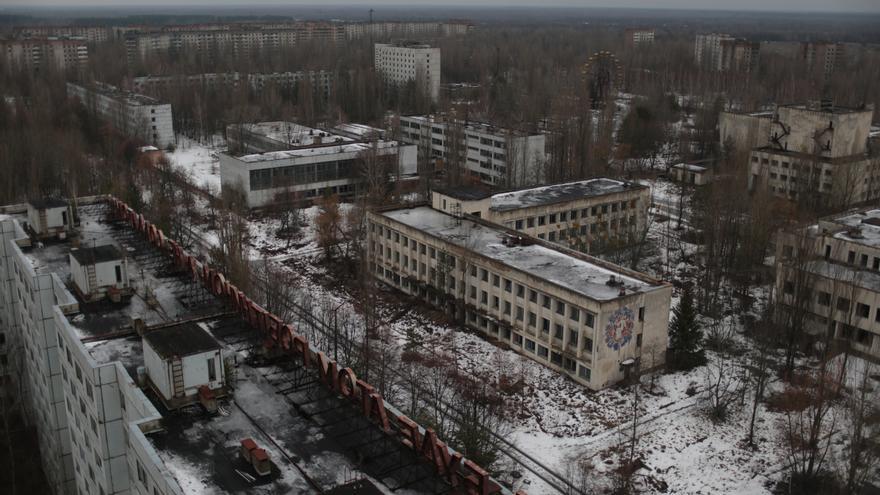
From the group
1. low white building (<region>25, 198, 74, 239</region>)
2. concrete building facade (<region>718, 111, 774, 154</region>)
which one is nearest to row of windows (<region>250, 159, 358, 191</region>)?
low white building (<region>25, 198, 74, 239</region>)

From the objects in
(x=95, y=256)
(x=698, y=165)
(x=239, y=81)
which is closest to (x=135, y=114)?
(x=239, y=81)

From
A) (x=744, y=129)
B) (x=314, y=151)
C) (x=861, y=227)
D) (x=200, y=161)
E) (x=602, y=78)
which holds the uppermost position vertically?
(x=602, y=78)

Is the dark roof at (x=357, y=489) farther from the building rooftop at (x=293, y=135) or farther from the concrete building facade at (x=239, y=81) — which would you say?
the concrete building facade at (x=239, y=81)

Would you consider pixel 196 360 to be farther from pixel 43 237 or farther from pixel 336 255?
pixel 336 255

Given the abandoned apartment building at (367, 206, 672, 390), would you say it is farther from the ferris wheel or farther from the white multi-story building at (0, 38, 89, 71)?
the white multi-story building at (0, 38, 89, 71)

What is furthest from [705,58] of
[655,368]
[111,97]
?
[655,368]

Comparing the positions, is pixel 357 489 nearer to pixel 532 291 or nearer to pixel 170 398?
pixel 170 398
